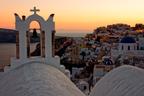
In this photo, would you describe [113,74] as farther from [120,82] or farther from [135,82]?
[135,82]

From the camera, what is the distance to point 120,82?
8938mm

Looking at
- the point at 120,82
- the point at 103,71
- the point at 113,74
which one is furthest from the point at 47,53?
the point at 103,71

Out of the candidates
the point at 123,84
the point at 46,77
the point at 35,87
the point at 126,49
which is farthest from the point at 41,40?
the point at 126,49

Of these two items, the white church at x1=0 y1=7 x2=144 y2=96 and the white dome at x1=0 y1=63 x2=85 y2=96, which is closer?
the white dome at x1=0 y1=63 x2=85 y2=96

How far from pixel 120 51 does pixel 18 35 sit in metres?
40.6

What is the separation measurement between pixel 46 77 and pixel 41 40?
11.0ft

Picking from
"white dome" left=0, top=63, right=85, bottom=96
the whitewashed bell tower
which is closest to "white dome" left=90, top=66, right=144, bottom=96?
"white dome" left=0, top=63, right=85, bottom=96

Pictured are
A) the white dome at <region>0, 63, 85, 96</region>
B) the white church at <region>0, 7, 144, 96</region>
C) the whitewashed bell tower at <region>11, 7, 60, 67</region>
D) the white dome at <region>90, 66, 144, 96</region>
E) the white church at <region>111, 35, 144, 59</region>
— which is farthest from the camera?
the white church at <region>111, 35, 144, 59</region>

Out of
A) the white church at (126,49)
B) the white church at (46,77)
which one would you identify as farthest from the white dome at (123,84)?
the white church at (126,49)

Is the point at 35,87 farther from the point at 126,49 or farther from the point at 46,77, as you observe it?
the point at 126,49

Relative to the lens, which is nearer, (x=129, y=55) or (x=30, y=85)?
(x=30, y=85)

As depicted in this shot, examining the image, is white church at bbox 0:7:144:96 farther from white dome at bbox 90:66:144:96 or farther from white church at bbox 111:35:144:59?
white church at bbox 111:35:144:59

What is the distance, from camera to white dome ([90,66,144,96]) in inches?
301

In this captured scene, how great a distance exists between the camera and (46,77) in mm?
8438
